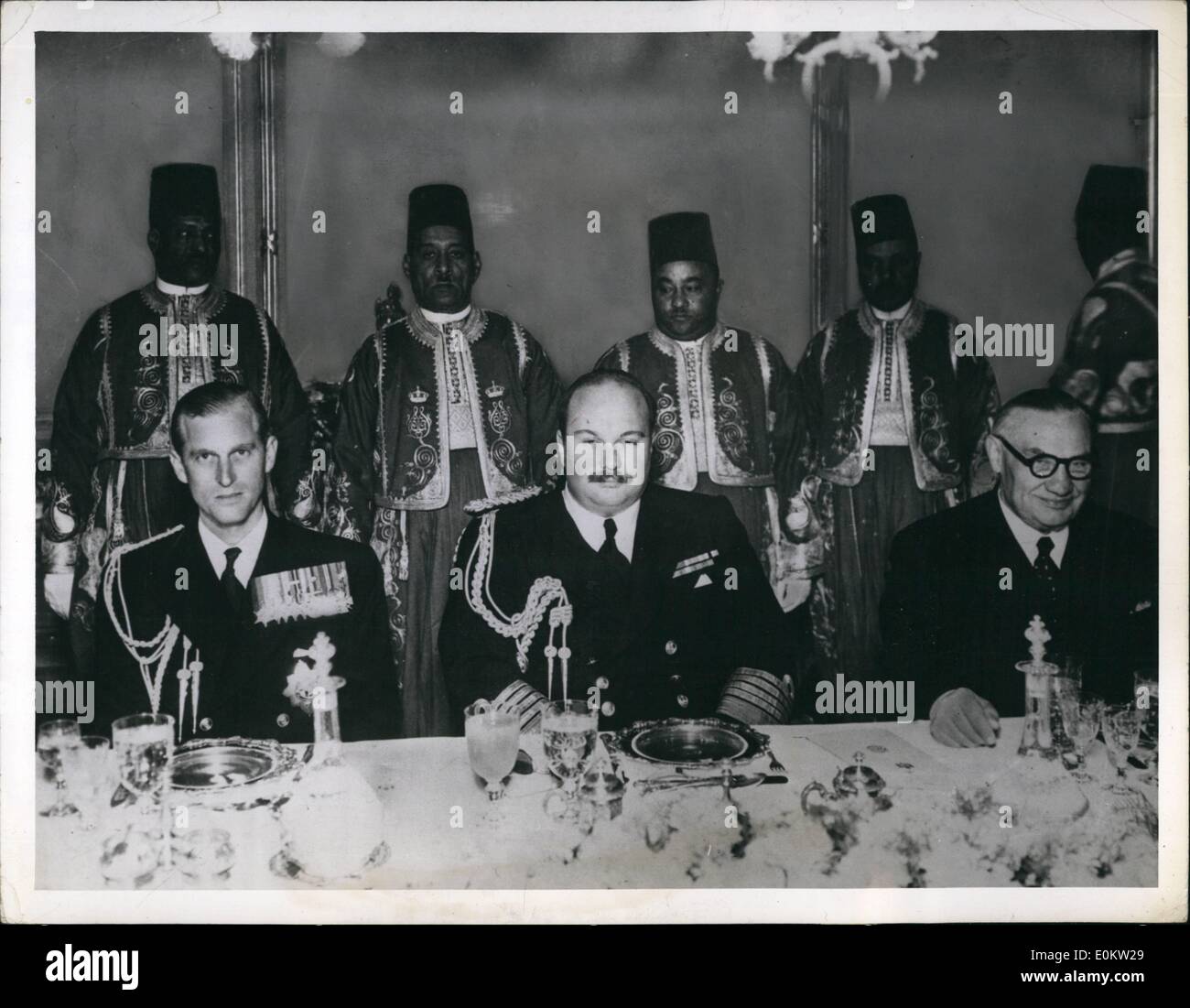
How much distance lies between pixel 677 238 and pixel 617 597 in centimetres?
74

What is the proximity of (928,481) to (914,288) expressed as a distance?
40cm

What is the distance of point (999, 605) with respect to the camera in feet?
7.76

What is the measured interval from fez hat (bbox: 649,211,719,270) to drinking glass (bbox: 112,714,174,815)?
4.47 ft

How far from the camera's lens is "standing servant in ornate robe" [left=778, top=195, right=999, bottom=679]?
2.38 m

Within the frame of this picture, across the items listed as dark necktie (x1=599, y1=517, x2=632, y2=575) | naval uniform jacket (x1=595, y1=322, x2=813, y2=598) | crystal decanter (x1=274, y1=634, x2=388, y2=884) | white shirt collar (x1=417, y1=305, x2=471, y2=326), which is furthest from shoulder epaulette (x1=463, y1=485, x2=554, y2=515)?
crystal decanter (x1=274, y1=634, x2=388, y2=884)

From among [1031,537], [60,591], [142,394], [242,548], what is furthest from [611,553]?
[60,591]

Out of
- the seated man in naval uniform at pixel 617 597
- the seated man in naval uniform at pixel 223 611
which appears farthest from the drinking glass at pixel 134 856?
the seated man in naval uniform at pixel 617 597

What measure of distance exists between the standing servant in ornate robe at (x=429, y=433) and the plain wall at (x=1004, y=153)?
0.76 meters

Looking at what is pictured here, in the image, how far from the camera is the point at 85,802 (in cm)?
231

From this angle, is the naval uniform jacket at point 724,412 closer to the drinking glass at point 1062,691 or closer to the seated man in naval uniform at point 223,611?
the drinking glass at point 1062,691

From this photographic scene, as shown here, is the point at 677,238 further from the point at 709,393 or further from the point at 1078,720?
the point at 1078,720

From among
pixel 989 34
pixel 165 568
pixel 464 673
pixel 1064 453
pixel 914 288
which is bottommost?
pixel 464 673
